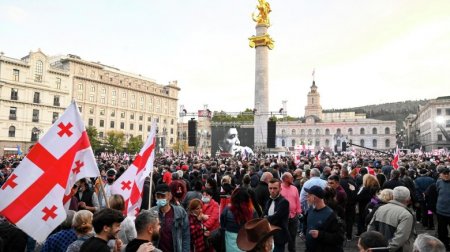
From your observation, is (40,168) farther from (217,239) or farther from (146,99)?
(146,99)

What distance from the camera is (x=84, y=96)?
225 feet

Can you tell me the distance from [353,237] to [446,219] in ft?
9.51

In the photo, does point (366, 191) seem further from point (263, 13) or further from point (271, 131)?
point (263, 13)

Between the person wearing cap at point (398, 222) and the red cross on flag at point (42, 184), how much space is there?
167 inches

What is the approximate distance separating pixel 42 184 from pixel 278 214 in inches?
138

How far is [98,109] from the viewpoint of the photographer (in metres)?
71.8

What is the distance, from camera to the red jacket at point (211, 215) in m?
6.07

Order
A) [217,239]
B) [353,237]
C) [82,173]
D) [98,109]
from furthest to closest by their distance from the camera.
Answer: [98,109]
[353,237]
[217,239]
[82,173]

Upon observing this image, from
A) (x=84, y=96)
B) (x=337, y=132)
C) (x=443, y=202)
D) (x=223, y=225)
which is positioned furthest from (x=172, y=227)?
(x=337, y=132)

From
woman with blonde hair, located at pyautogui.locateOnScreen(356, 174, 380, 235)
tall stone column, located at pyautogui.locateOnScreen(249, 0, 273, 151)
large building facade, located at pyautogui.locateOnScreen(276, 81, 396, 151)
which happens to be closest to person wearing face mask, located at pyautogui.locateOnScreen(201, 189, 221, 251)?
woman with blonde hair, located at pyautogui.locateOnScreen(356, 174, 380, 235)

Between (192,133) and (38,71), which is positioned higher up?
(38,71)

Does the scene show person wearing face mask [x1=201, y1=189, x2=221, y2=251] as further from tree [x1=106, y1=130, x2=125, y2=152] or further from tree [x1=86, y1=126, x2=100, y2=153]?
tree [x1=106, y1=130, x2=125, y2=152]

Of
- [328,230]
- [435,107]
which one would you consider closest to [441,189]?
[328,230]

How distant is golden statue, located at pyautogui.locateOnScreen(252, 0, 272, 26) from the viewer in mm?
43013
